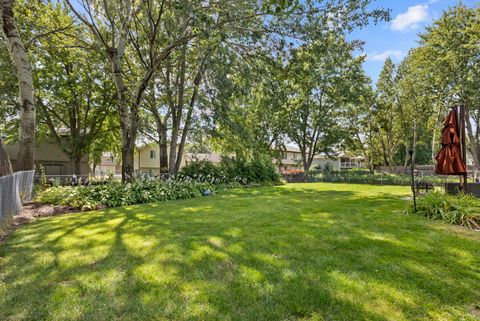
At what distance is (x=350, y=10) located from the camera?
8.49m

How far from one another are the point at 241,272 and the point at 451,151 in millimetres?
7109

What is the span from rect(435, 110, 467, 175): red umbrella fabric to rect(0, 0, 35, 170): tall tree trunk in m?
12.3

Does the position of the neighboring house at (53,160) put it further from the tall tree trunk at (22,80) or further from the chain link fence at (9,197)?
the chain link fence at (9,197)

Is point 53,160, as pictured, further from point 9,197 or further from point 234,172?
point 9,197

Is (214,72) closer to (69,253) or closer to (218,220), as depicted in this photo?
(218,220)

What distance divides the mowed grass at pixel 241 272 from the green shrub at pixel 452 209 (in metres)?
0.64

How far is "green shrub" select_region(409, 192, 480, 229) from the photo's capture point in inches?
229

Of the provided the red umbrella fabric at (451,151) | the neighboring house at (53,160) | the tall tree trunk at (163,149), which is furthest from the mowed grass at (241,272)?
the neighboring house at (53,160)

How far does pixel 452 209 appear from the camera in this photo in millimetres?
6367

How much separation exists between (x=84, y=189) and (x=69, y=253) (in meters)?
5.55

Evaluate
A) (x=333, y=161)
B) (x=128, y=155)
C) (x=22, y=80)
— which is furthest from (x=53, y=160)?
(x=333, y=161)

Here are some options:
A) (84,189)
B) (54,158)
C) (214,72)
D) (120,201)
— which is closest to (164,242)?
(120,201)

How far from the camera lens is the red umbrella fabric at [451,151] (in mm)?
7058

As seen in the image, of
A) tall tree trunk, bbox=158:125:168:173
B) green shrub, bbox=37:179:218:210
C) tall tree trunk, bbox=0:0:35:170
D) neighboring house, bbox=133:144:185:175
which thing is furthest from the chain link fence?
neighboring house, bbox=133:144:185:175
